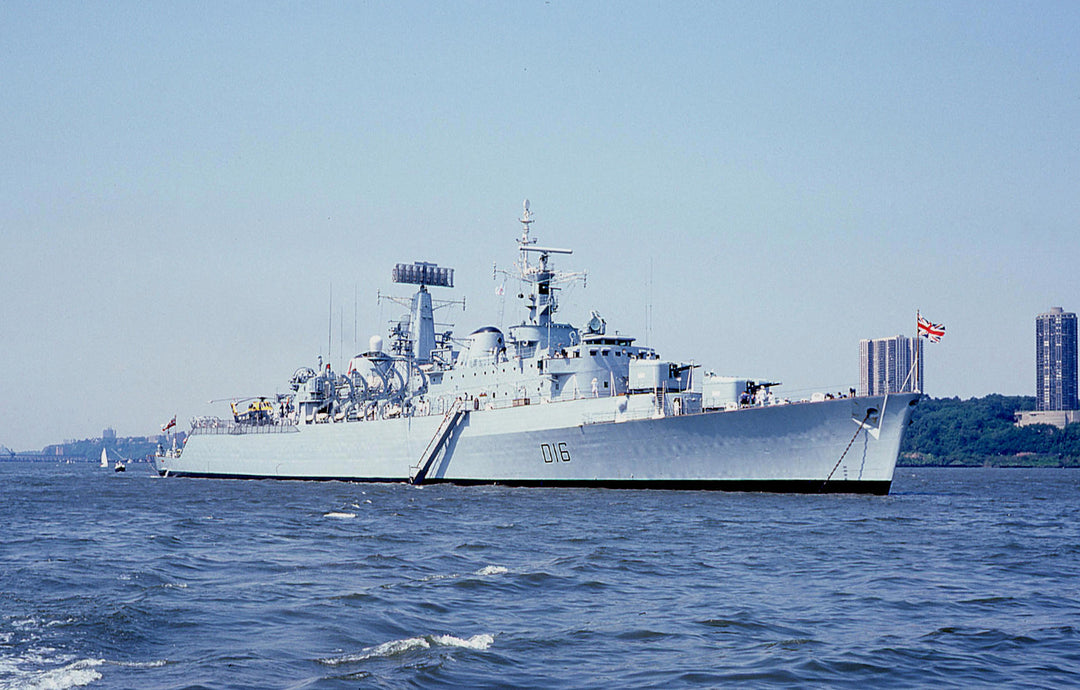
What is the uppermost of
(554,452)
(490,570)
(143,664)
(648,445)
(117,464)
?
(648,445)

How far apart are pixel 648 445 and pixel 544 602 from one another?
69.3ft

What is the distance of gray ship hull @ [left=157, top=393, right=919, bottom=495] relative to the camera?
103 feet

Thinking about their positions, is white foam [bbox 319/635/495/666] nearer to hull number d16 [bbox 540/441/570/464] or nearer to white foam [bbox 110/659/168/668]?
white foam [bbox 110/659/168/668]

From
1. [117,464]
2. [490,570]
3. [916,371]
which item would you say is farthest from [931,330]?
[117,464]

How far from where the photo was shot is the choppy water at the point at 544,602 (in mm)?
9898

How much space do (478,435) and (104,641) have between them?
1166 inches

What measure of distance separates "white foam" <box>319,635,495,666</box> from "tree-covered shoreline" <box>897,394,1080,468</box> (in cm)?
11776

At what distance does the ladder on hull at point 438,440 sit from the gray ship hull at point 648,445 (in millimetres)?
58

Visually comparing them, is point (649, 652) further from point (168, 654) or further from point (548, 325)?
point (548, 325)

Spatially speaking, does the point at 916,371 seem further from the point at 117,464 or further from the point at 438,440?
the point at 117,464

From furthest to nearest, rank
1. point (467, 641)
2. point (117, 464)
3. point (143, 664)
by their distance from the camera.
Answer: point (117, 464), point (467, 641), point (143, 664)

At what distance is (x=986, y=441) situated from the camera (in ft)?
420

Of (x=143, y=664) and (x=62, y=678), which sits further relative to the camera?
(x=143, y=664)

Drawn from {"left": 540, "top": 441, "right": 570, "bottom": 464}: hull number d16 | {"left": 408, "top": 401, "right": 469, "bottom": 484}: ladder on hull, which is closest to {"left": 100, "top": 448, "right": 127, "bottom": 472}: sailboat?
{"left": 408, "top": 401, "right": 469, "bottom": 484}: ladder on hull
